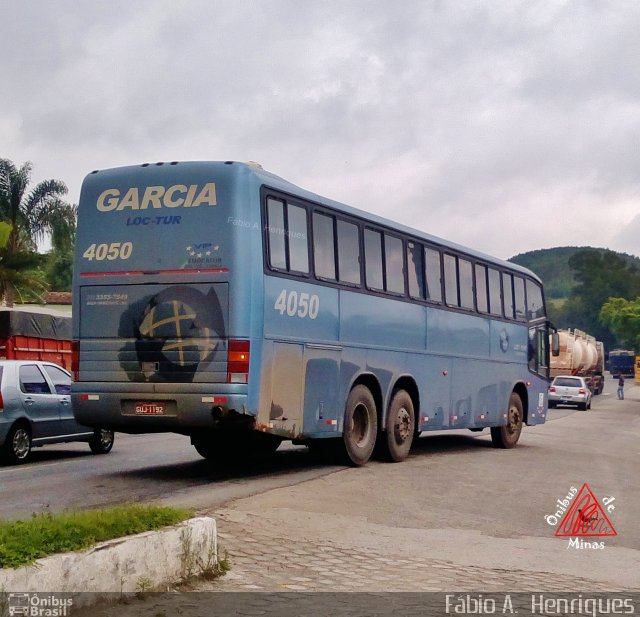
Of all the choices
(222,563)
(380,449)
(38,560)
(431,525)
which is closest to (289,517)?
(431,525)

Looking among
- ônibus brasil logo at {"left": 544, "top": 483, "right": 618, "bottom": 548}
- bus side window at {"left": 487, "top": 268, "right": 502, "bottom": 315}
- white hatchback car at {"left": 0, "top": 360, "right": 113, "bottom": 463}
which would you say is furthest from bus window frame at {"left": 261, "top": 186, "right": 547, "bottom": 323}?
white hatchback car at {"left": 0, "top": 360, "right": 113, "bottom": 463}

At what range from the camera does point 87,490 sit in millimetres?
11727

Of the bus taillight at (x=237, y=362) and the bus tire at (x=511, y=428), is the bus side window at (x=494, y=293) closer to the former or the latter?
the bus tire at (x=511, y=428)

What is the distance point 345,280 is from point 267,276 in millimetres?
2088

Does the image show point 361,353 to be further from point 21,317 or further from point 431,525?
point 21,317

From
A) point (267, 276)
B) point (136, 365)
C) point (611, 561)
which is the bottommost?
point (611, 561)

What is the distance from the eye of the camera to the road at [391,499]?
29.6ft

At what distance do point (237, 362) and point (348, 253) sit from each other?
122 inches

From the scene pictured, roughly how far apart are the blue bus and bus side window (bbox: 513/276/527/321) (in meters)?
6.53

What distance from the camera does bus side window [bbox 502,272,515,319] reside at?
20656mm

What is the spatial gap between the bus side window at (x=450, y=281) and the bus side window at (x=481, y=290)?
112 cm

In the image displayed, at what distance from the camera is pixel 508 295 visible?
20.8m

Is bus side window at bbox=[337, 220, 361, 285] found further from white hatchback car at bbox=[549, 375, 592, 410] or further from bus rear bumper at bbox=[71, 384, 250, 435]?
white hatchback car at bbox=[549, 375, 592, 410]

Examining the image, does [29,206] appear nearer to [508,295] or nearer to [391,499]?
[508,295]
